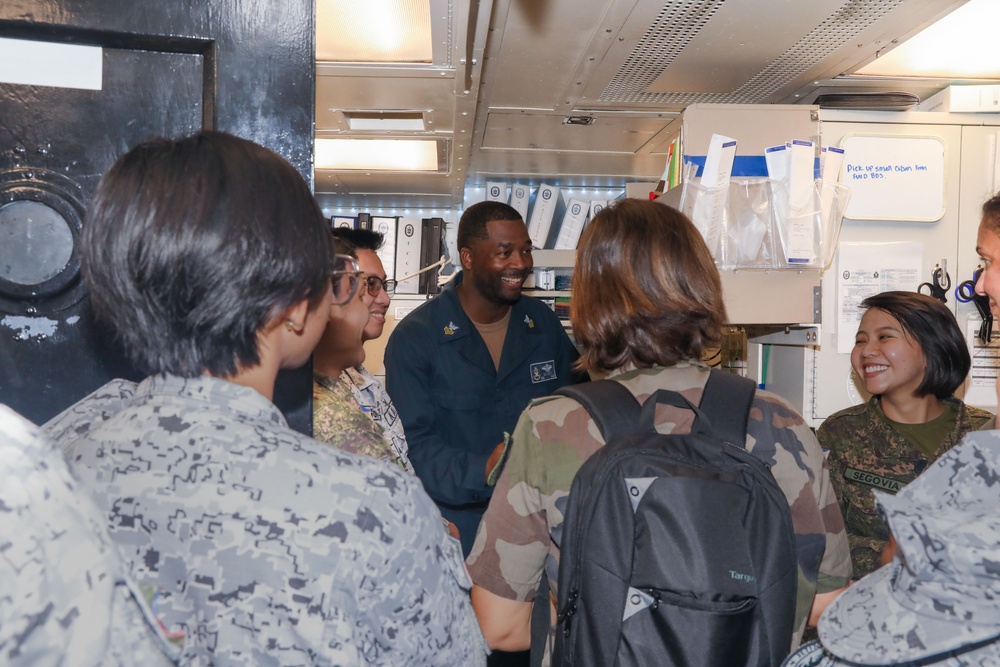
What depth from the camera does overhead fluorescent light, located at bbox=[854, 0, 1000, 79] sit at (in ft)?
6.59

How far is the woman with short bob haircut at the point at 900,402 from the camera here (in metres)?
2.15

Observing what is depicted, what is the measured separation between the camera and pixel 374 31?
2.01 metres

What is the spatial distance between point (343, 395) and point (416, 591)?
92cm

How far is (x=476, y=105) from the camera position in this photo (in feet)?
8.75

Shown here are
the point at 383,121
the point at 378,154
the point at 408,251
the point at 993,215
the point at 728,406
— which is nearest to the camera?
the point at 728,406

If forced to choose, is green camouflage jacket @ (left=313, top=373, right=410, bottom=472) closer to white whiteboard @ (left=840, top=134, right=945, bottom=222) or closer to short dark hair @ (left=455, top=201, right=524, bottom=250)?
short dark hair @ (left=455, top=201, right=524, bottom=250)

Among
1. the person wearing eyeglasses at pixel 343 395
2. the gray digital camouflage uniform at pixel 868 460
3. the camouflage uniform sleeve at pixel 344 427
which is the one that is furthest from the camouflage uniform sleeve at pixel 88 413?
the gray digital camouflage uniform at pixel 868 460

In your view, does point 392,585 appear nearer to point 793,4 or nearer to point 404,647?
point 404,647

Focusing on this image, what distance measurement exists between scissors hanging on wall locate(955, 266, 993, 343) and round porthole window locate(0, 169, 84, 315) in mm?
2309

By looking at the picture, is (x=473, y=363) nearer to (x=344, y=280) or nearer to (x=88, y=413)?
(x=344, y=280)

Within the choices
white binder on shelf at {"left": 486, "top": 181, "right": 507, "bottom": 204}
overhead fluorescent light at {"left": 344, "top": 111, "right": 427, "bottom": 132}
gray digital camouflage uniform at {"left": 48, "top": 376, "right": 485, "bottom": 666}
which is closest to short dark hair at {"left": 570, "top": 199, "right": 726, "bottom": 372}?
gray digital camouflage uniform at {"left": 48, "top": 376, "right": 485, "bottom": 666}

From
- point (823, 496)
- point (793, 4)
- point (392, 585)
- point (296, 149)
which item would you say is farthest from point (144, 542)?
point (793, 4)

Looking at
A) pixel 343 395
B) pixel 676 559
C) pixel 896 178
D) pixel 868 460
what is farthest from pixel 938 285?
pixel 343 395

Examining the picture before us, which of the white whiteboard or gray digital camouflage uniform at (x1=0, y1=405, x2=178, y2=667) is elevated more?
the white whiteboard
